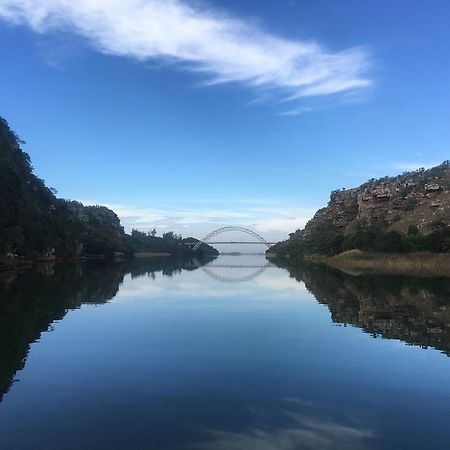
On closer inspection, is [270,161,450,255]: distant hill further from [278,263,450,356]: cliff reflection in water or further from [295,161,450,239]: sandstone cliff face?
[278,263,450,356]: cliff reflection in water

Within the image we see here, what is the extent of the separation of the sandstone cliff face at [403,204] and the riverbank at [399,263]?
13755 mm

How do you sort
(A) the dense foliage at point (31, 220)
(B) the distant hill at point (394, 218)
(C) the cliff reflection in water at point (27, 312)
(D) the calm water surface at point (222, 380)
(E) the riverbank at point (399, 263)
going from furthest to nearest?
(B) the distant hill at point (394, 218), (E) the riverbank at point (399, 263), (A) the dense foliage at point (31, 220), (C) the cliff reflection in water at point (27, 312), (D) the calm water surface at point (222, 380)

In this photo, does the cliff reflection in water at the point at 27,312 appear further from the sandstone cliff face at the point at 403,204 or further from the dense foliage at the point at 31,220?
the sandstone cliff face at the point at 403,204

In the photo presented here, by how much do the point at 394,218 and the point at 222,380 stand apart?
432 ft

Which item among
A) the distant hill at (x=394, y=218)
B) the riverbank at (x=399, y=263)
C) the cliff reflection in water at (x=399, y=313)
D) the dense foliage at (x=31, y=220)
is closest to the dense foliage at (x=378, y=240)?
the distant hill at (x=394, y=218)

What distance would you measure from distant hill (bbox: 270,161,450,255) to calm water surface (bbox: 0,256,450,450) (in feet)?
242

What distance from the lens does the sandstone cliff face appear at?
123 m

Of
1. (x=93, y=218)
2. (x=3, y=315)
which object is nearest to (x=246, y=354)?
(x=3, y=315)

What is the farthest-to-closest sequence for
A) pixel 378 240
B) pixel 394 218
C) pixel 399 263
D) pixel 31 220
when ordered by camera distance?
pixel 394 218, pixel 378 240, pixel 399 263, pixel 31 220

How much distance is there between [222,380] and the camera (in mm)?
12555

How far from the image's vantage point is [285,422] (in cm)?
955

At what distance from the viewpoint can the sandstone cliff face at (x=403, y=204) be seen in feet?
404

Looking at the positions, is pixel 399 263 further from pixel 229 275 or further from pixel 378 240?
pixel 229 275

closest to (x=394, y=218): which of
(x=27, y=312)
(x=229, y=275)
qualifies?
(x=229, y=275)
